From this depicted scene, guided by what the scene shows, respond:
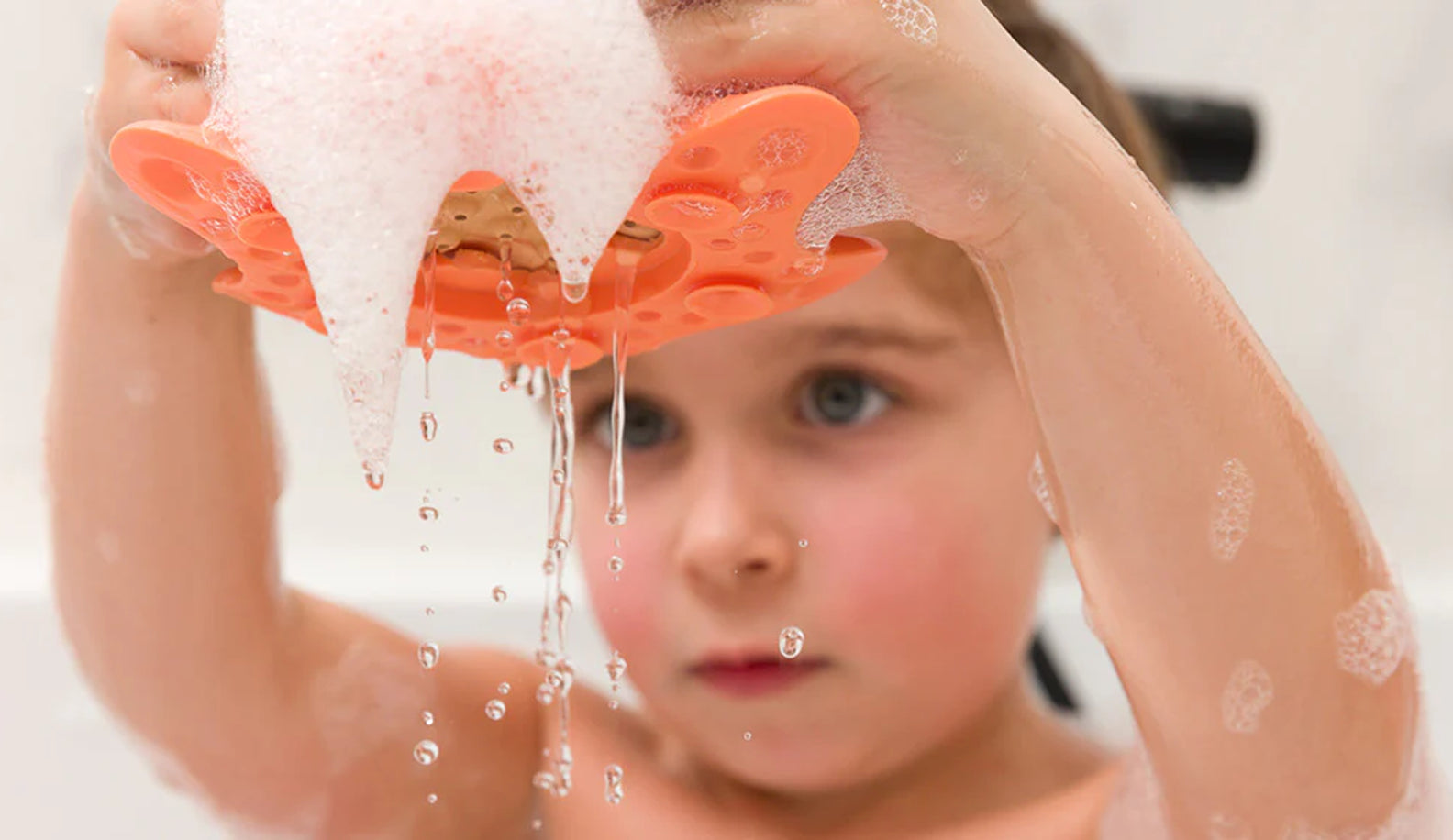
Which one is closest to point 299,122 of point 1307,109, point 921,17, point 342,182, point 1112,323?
point 342,182

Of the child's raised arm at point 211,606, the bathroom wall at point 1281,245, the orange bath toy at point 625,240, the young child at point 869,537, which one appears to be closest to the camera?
the orange bath toy at point 625,240

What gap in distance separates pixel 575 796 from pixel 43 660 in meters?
0.62

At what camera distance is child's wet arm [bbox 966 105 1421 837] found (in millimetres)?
548

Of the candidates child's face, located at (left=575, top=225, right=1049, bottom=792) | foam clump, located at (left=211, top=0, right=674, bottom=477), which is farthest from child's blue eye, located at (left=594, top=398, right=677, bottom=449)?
foam clump, located at (left=211, top=0, right=674, bottom=477)

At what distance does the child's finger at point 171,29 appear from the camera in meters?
0.49

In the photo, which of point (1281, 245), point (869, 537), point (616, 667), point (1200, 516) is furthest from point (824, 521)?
point (1281, 245)

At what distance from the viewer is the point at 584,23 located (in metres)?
0.43

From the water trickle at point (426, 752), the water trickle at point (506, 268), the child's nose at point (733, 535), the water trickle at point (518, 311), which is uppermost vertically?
the water trickle at point (506, 268)

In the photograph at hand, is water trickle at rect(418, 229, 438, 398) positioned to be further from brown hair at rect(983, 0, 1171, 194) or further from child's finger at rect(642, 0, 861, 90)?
brown hair at rect(983, 0, 1171, 194)

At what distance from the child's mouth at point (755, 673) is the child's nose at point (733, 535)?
0.14 ft

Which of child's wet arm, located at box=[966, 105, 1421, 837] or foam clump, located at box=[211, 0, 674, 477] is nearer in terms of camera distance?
foam clump, located at box=[211, 0, 674, 477]

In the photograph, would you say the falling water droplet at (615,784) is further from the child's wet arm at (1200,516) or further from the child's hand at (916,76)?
the child's hand at (916,76)

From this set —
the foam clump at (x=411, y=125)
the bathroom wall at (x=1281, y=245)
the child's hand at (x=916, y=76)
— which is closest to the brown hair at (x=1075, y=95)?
the child's hand at (x=916, y=76)

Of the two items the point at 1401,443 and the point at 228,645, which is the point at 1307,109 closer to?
the point at 1401,443
